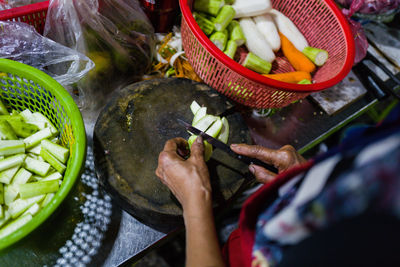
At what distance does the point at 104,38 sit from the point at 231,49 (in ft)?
1.92

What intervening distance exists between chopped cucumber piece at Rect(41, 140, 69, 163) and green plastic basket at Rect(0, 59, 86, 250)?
32 mm

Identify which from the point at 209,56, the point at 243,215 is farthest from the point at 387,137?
the point at 209,56

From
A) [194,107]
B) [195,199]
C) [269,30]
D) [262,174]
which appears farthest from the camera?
[269,30]

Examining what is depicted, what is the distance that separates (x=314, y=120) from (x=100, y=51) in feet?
3.89

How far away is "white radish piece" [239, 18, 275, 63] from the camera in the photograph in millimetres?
1376

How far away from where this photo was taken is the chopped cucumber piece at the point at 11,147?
36.5 inches

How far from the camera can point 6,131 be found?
951mm

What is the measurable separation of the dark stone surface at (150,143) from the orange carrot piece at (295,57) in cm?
46

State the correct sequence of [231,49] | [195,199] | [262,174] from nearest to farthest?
1. [195,199]
2. [262,174]
3. [231,49]

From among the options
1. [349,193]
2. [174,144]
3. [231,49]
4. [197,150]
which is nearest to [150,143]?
[174,144]

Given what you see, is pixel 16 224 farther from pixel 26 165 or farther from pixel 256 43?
pixel 256 43

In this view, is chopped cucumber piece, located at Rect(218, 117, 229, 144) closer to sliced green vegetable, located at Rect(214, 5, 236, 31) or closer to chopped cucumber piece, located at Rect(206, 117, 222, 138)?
chopped cucumber piece, located at Rect(206, 117, 222, 138)

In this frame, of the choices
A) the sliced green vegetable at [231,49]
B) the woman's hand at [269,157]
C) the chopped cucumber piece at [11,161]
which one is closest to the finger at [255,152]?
the woman's hand at [269,157]

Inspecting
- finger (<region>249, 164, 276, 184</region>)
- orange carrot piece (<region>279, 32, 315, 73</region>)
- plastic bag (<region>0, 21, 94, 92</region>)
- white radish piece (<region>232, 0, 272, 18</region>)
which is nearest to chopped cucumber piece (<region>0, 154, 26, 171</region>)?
plastic bag (<region>0, 21, 94, 92</region>)
